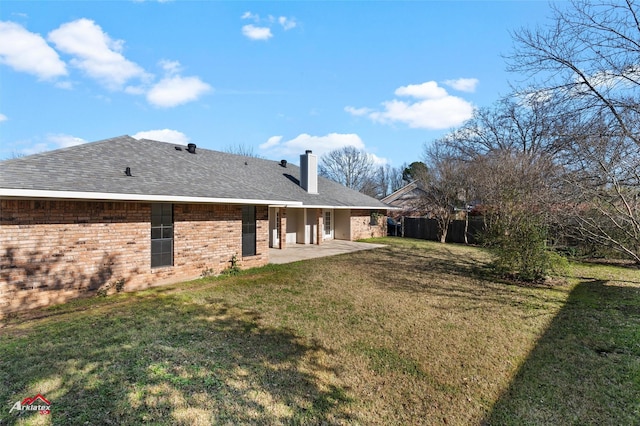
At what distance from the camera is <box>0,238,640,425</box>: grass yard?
311 centimetres

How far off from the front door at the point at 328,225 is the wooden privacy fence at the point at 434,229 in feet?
21.8

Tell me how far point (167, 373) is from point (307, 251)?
10940mm

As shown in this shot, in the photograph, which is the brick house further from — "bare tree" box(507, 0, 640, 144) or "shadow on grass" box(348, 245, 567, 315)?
"bare tree" box(507, 0, 640, 144)

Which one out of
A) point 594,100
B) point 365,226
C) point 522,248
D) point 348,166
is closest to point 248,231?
point 522,248

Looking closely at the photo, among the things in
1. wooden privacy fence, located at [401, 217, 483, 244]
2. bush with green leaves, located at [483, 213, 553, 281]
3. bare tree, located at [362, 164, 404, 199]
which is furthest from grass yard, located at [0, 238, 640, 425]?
bare tree, located at [362, 164, 404, 199]

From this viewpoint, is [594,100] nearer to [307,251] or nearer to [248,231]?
[248,231]

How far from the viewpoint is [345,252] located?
1443 centimetres

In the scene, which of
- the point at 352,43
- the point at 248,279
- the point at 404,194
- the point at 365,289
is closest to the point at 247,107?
the point at 352,43

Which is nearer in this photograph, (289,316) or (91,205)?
(289,316)

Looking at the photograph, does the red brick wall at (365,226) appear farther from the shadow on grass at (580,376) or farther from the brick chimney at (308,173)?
the shadow on grass at (580,376)

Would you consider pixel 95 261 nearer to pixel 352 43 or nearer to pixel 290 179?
pixel 352 43

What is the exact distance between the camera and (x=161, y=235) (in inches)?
326

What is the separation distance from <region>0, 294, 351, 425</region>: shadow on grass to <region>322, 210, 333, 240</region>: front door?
13.7m

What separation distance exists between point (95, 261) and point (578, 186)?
10.4m
